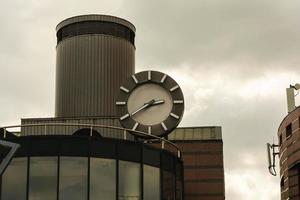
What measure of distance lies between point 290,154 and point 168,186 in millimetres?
36684

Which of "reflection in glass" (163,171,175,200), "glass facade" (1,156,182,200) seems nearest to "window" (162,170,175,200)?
"reflection in glass" (163,171,175,200)

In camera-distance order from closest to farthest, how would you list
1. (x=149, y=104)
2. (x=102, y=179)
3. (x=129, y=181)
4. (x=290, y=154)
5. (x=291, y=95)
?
(x=102, y=179) → (x=129, y=181) → (x=149, y=104) → (x=290, y=154) → (x=291, y=95)

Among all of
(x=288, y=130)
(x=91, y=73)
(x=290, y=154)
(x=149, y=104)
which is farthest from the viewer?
(x=288, y=130)

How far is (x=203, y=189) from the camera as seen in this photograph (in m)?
51.7

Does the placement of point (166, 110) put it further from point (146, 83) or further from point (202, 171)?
point (202, 171)

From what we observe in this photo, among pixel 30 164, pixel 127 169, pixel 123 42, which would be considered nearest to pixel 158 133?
pixel 127 169

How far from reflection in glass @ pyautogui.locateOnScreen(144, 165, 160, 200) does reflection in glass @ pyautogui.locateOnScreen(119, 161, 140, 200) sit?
1.65ft

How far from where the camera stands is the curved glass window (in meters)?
33.2

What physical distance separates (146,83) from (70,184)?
11.9 meters

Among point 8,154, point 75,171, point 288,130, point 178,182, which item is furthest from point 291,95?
point 8,154

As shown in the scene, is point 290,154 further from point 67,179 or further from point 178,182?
point 67,179

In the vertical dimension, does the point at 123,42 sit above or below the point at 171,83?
above

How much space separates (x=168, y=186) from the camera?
35.8m

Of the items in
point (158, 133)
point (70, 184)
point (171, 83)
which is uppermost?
point (171, 83)
